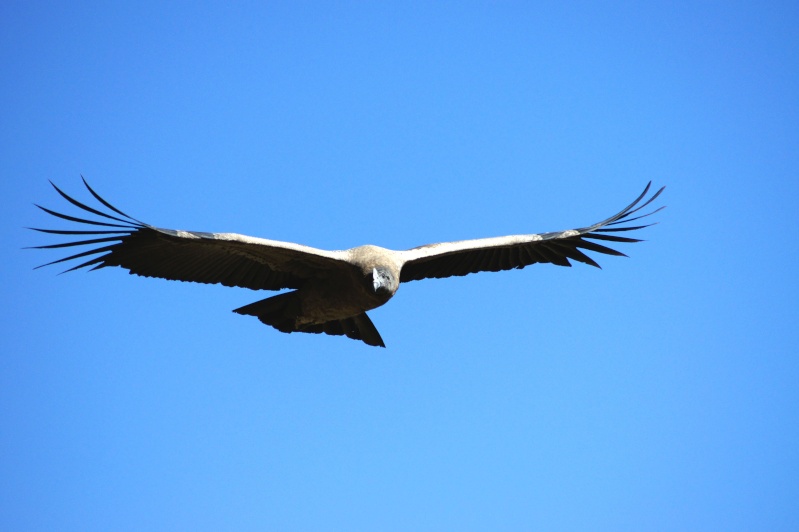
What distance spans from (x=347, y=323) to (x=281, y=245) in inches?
60.9

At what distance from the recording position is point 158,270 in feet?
32.5

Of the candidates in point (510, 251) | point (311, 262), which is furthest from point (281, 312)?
point (510, 251)

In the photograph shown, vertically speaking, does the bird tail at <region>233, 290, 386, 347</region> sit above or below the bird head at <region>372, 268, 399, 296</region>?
above

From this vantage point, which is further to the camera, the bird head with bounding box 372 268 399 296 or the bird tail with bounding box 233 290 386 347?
the bird tail with bounding box 233 290 386 347

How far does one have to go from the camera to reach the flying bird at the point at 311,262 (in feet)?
31.1

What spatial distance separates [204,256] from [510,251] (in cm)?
342

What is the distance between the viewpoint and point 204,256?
9906 mm

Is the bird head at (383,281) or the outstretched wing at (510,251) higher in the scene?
the outstretched wing at (510,251)

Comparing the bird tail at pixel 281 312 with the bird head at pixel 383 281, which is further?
the bird tail at pixel 281 312

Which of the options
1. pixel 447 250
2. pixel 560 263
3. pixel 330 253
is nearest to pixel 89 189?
pixel 330 253

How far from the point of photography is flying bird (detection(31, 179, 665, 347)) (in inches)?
373

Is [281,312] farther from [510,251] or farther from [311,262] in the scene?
[510,251]

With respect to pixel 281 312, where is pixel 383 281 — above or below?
below

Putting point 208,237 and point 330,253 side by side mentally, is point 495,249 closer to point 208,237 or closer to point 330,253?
point 330,253
